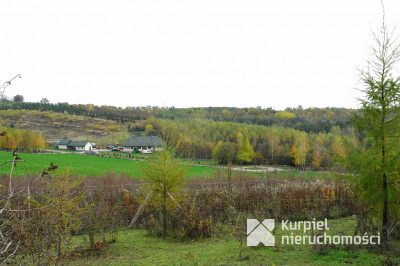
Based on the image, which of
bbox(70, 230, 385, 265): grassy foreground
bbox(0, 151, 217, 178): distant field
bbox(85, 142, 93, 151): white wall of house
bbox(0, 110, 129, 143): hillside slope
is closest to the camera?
bbox(70, 230, 385, 265): grassy foreground

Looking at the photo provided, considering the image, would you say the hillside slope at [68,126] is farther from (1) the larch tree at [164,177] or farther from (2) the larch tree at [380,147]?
(2) the larch tree at [380,147]

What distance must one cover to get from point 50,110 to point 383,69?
431 feet

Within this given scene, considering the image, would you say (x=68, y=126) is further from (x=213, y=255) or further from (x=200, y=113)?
(x=213, y=255)

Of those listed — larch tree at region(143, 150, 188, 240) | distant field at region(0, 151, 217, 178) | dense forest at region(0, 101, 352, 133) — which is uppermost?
dense forest at region(0, 101, 352, 133)

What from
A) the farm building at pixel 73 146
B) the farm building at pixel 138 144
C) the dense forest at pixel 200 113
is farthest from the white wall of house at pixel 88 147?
the dense forest at pixel 200 113

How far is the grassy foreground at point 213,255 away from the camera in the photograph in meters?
6.27

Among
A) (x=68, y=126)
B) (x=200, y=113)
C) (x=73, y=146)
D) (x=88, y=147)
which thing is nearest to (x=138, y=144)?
(x=88, y=147)

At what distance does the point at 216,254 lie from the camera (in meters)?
7.34

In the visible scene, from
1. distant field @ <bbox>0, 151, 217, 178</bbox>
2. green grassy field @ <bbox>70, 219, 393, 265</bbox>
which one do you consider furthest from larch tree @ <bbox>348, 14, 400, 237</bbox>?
distant field @ <bbox>0, 151, 217, 178</bbox>

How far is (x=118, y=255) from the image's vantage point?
7949mm

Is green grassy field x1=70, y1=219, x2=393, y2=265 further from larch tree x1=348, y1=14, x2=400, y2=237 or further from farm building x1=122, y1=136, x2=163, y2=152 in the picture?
farm building x1=122, y1=136, x2=163, y2=152

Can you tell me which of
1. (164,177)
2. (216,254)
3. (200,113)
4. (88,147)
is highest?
(200,113)

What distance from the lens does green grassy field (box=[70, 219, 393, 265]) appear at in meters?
6.27

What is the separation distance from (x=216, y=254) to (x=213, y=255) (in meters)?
0.14
